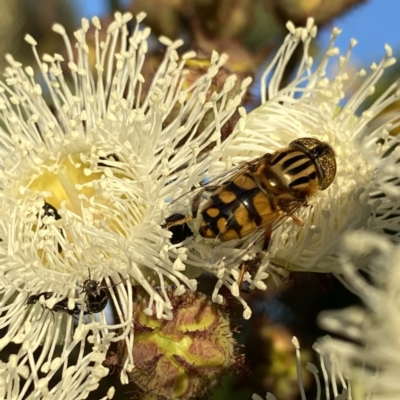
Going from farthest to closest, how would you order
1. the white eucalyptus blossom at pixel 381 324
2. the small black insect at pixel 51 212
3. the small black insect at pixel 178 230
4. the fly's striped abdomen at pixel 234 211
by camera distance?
the small black insect at pixel 51 212
the small black insect at pixel 178 230
the fly's striped abdomen at pixel 234 211
the white eucalyptus blossom at pixel 381 324

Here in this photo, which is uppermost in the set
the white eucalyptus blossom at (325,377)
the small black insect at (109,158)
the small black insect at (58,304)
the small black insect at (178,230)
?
the small black insect at (109,158)

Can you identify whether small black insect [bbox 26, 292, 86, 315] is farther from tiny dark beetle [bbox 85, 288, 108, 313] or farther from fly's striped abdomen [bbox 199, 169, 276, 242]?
fly's striped abdomen [bbox 199, 169, 276, 242]

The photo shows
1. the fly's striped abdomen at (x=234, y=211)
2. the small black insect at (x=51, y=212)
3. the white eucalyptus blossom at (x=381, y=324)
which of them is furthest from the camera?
the small black insect at (x=51, y=212)

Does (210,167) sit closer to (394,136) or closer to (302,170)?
(302,170)

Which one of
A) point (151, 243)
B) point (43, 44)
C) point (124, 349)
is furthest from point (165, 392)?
point (43, 44)

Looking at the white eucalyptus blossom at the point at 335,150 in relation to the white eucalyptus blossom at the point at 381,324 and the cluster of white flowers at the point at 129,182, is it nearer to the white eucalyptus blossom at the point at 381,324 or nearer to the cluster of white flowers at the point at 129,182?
the cluster of white flowers at the point at 129,182

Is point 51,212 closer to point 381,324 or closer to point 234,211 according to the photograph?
point 234,211

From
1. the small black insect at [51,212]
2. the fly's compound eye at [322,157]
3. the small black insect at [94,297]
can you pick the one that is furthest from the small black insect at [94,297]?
the fly's compound eye at [322,157]

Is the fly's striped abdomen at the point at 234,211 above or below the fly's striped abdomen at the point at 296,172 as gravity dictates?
below
